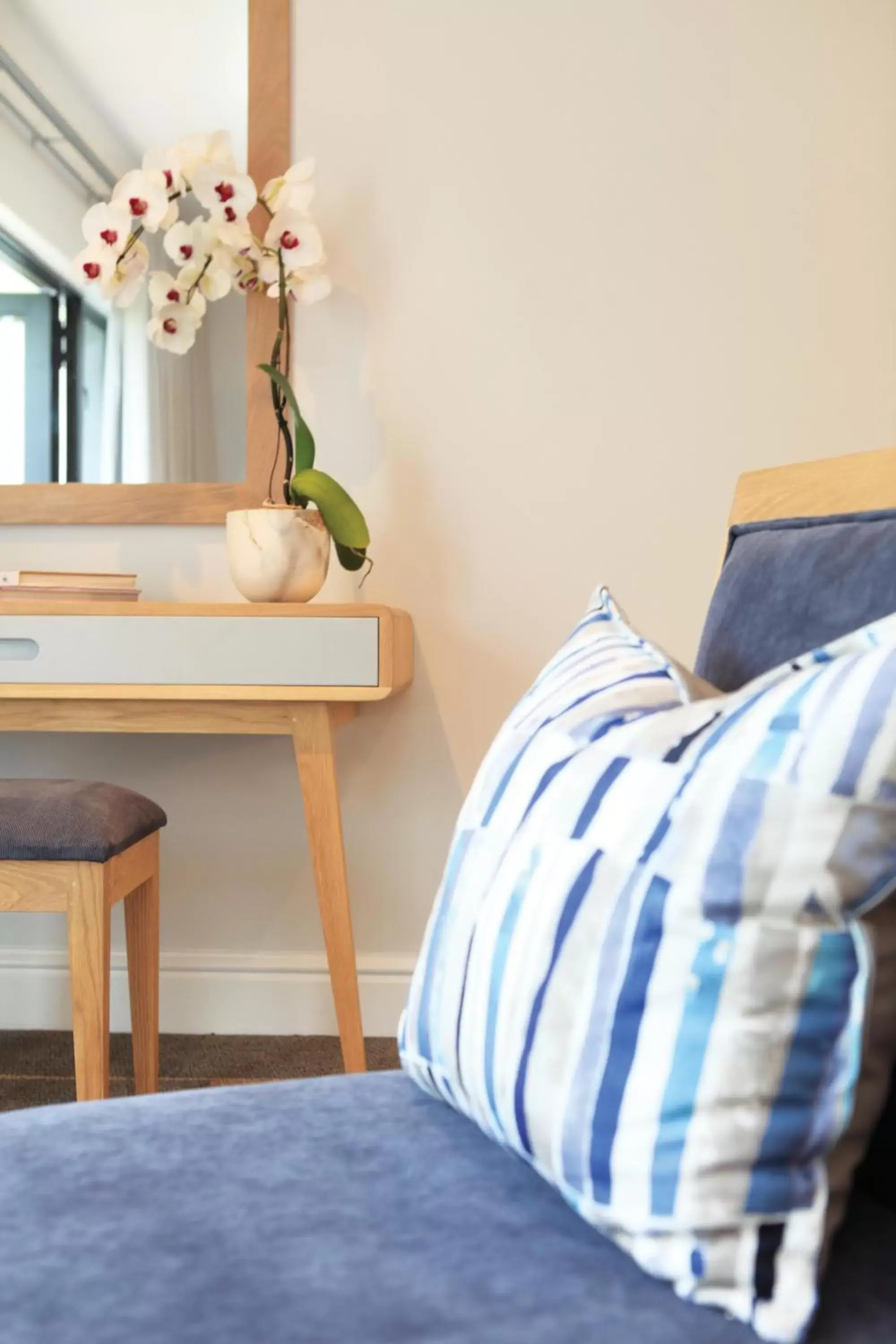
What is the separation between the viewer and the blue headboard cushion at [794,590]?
755mm

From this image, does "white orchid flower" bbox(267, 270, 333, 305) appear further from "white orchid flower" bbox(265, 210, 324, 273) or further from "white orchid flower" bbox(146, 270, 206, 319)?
"white orchid flower" bbox(146, 270, 206, 319)

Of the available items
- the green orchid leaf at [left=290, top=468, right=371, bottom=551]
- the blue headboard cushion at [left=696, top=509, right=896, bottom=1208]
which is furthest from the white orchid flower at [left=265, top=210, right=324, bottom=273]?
the blue headboard cushion at [left=696, top=509, right=896, bottom=1208]

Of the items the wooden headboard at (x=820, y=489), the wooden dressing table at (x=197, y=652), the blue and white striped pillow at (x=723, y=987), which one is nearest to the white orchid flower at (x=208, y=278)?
the wooden dressing table at (x=197, y=652)

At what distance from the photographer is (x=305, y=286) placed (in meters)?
2.04

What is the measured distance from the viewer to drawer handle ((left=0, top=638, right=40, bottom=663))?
175 centimetres

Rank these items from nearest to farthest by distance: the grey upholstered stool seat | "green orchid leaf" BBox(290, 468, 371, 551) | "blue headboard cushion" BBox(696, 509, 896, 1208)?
"blue headboard cushion" BBox(696, 509, 896, 1208)
the grey upholstered stool seat
"green orchid leaf" BBox(290, 468, 371, 551)

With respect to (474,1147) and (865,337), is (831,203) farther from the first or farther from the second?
(474,1147)

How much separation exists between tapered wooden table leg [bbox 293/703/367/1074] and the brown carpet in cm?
13

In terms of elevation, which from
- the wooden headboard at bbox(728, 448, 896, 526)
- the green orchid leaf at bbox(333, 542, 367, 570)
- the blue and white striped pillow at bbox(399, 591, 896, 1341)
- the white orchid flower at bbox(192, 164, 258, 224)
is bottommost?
the blue and white striped pillow at bbox(399, 591, 896, 1341)

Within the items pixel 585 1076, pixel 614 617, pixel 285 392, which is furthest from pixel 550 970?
pixel 285 392

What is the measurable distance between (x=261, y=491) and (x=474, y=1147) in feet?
5.29

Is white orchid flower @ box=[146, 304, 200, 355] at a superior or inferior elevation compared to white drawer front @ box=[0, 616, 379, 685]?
superior

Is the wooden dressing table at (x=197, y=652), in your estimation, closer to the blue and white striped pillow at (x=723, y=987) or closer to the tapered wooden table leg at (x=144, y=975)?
the tapered wooden table leg at (x=144, y=975)

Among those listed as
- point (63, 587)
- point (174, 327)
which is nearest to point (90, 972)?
point (63, 587)
